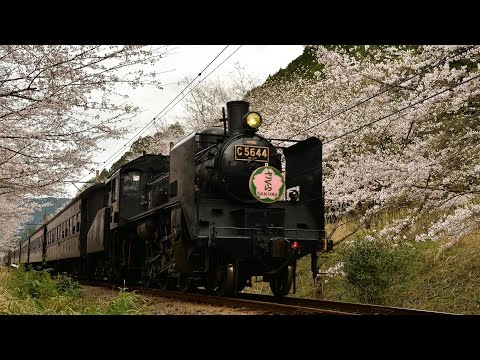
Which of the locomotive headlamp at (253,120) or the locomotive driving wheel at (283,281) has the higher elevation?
the locomotive headlamp at (253,120)

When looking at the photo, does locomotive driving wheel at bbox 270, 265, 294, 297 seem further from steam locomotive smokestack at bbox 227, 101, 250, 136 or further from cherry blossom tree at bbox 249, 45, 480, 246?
steam locomotive smokestack at bbox 227, 101, 250, 136

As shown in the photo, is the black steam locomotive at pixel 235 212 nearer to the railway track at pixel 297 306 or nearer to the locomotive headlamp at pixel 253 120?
the locomotive headlamp at pixel 253 120

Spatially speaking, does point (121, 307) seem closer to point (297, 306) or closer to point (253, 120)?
point (297, 306)

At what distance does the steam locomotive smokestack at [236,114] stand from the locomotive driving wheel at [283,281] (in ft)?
8.14

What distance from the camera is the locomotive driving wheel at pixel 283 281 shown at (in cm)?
898

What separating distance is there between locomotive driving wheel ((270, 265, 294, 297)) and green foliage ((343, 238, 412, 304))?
2347mm

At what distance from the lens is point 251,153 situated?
893cm

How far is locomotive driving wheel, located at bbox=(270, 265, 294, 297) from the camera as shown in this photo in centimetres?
898

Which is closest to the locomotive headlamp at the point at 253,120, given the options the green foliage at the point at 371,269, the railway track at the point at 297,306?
the railway track at the point at 297,306

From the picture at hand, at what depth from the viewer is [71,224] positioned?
59.2 feet

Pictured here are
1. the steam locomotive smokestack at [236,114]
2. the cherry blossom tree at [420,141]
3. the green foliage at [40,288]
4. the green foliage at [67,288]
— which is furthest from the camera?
the green foliage at [67,288]

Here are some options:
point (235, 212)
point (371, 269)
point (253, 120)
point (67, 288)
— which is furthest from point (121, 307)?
point (371, 269)
